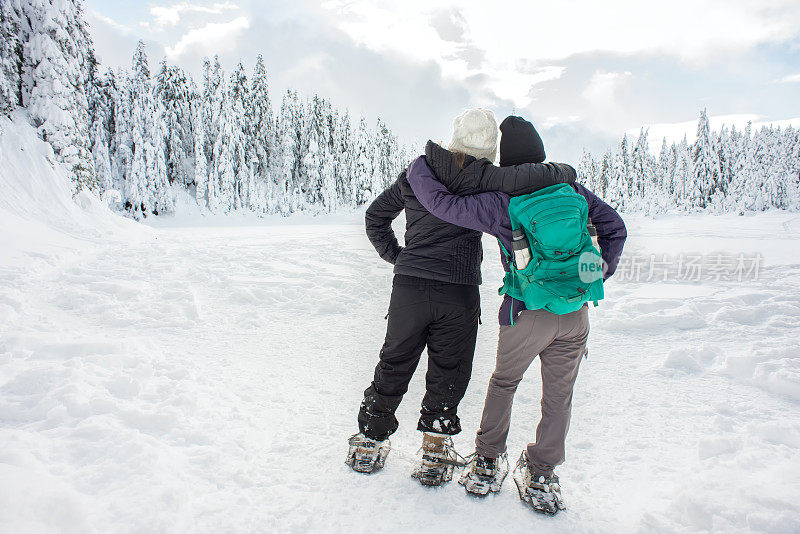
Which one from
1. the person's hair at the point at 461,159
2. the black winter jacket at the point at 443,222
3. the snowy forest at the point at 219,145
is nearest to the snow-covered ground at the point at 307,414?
the black winter jacket at the point at 443,222

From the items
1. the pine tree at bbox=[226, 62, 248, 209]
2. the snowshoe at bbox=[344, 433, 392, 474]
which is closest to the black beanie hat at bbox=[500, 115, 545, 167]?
the snowshoe at bbox=[344, 433, 392, 474]

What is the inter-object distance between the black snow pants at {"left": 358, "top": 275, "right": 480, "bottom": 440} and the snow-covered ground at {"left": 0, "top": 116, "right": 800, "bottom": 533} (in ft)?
1.27

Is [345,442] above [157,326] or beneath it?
beneath

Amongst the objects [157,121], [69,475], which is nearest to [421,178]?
[69,475]

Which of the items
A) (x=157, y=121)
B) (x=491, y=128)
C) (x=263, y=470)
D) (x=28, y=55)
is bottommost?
(x=263, y=470)

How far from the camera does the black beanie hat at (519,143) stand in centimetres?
249

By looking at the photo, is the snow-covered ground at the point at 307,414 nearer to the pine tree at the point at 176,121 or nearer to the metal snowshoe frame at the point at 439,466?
the metal snowshoe frame at the point at 439,466

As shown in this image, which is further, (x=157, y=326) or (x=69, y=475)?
(x=157, y=326)

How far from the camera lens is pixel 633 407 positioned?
374cm

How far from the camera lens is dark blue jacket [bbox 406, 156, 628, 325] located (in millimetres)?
2438

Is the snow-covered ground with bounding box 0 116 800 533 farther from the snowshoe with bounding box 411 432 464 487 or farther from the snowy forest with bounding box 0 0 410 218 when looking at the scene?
the snowy forest with bounding box 0 0 410 218

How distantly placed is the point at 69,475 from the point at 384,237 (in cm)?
228

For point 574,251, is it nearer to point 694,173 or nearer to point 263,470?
point 263,470

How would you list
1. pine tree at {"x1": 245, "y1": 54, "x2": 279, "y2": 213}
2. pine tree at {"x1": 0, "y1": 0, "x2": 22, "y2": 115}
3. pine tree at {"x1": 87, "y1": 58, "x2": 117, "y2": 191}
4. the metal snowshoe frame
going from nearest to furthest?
the metal snowshoe frame → pine tree at {"x1": 0, "y1": 0, "x2": 22, "y2": 115} → pine tree at {"x1": 87, "y1": 58, "x2": 117, "y2": 191} → pine tree at {"x1": 245, "y1": 54, "x2": 279, "y2": 213}
